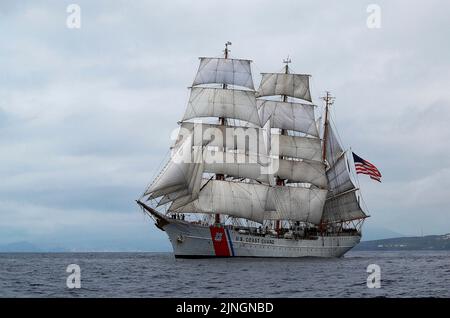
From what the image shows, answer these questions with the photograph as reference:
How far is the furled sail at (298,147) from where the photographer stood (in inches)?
3868

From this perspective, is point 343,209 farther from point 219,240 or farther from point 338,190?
point 219,240

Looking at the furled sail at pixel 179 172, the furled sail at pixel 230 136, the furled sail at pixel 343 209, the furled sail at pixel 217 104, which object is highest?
the furled sail at pixel 217 104

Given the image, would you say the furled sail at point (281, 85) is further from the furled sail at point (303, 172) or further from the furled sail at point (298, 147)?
the furled sail at point (303, 172)

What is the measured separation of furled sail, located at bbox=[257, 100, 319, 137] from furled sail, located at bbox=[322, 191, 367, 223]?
10878 mm

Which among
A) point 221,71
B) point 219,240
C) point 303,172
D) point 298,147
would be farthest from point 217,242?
point 221,71

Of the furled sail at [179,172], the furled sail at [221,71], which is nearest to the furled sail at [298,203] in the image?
the furled sail at [221,71]

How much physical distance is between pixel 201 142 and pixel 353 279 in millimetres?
32735

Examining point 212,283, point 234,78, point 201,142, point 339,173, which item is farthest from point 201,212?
point 212,283

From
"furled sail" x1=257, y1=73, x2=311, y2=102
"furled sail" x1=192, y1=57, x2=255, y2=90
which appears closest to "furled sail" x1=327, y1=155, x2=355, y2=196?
"furled sail" x1=257, y1=73, x2=311, y2=102

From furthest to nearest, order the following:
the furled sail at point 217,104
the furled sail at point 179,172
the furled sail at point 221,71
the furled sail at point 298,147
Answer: the furled sail at point 298,147
the furled sail at point 221,71
the furled sail at point 217,104
the furled sail at point 179,172

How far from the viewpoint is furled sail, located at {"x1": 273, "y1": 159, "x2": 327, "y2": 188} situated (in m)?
98.4

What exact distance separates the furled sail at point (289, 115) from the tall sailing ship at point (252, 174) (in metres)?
0.15

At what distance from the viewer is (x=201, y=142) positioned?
83.2 m
